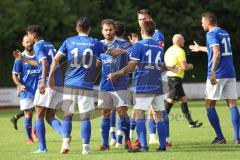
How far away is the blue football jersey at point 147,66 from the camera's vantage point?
12.9m

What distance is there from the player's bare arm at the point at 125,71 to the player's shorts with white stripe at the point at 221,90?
211cm

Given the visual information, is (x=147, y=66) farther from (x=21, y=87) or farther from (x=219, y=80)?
(x=21, y=87)

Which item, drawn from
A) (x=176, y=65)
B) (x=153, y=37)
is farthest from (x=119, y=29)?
(x=176, y=65)

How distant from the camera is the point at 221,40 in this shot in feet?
47.0

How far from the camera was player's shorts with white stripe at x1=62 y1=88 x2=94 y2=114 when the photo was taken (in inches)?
502

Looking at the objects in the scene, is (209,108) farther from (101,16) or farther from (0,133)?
(101,16)

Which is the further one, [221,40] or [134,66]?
[221,40]

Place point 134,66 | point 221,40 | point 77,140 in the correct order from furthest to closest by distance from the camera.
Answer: point 77,140
point 221,40
point 134,66

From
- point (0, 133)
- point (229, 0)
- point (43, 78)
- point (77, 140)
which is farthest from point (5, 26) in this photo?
point (43, 78)

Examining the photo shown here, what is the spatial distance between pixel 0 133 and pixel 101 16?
95.7ft

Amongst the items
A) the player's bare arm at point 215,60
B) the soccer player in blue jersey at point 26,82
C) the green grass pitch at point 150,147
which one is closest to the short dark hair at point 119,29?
the player's bare arm at point 215,60

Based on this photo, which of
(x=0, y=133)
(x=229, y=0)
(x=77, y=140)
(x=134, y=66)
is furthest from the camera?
(x=229, y=0)

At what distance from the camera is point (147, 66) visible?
12992 mm

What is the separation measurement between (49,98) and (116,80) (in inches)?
50.6
